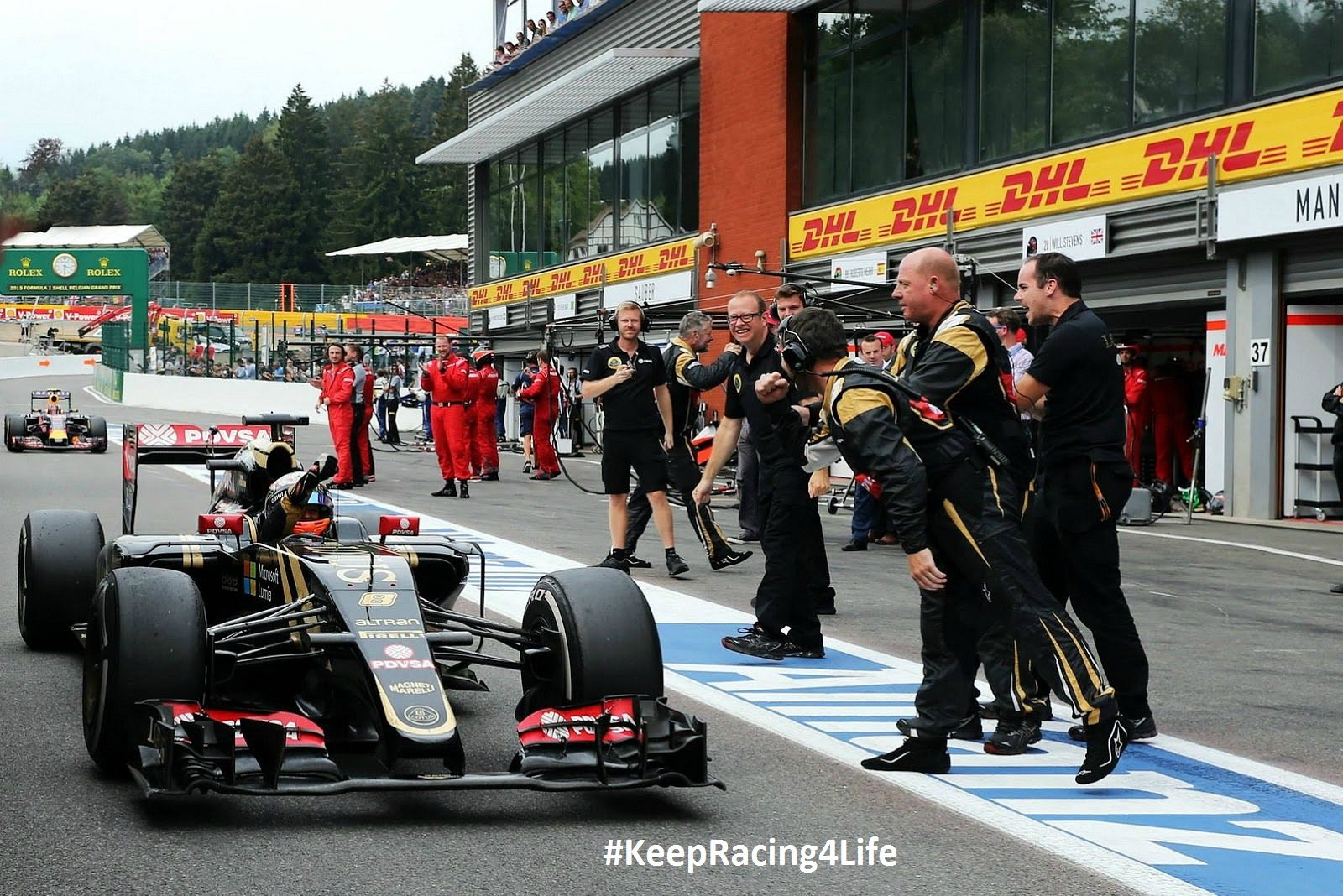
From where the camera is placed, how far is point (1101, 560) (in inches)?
249

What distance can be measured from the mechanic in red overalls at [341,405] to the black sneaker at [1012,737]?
1490cm

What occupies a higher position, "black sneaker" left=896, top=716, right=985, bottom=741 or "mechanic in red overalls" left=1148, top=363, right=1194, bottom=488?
"mechanic in red overalls" left=1148, top=363, right=1194, bottom=488

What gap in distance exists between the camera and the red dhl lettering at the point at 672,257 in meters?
30.4

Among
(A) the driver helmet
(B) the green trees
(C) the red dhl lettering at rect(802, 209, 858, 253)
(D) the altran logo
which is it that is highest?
(B) the green trees

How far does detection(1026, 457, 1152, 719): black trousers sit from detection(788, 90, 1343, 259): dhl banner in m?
10.9

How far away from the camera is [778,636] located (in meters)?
8.27

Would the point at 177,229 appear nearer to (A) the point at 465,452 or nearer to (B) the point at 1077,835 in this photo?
(A) the point at 465,452

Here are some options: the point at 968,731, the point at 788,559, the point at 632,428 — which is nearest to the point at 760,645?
the point at 788,559

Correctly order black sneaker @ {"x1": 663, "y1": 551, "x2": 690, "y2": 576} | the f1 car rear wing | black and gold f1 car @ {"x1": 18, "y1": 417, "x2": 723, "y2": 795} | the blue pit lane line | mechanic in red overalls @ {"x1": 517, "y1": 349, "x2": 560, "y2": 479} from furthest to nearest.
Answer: mechanic in red overalls @ {"x1": 517, "y1": 349, "x2": 560, "y2": 479} → black sneaker @ {"x1": 663, "y1": 551, "x2": 690, "y2": 576} → the f1 car rear wing → black and gold f1 car @ {"x1": 18, "y1": 417, "x2": 723, "y2": 795} → the blue pit lane line

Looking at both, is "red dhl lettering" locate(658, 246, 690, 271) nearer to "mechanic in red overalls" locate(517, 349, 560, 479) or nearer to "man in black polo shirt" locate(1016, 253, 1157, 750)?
"mechanic in red overalls" locate(517, 349, 560, 479)

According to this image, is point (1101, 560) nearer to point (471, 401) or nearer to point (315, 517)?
point (315, 517)

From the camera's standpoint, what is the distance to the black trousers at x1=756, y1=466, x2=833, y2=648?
8.09 metres

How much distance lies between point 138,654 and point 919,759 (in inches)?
105

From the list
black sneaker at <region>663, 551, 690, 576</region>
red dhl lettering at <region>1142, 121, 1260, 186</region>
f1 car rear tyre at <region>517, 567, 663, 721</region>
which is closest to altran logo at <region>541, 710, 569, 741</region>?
f1 car rear tyre at <region>517, 567, 663, 721</region>
